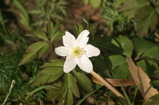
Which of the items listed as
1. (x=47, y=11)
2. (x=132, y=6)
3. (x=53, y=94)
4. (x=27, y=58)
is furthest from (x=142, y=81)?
(x=47, y=11)

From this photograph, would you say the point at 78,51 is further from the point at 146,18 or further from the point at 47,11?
the point at 47,11

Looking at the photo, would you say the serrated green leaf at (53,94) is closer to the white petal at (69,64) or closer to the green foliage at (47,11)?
the white petal at (69,64)

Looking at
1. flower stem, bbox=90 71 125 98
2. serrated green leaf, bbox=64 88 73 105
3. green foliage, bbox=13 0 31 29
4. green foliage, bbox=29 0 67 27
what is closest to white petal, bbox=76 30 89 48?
flower stem, bbox=90 71 125 98

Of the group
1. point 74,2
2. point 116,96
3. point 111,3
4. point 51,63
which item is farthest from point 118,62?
point 74,2

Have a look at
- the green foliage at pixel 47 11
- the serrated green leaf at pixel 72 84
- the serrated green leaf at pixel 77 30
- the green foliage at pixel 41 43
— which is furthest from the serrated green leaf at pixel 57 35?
the green foliage at pixel 47 11

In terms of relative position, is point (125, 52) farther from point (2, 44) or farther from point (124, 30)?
point (2, 44)
